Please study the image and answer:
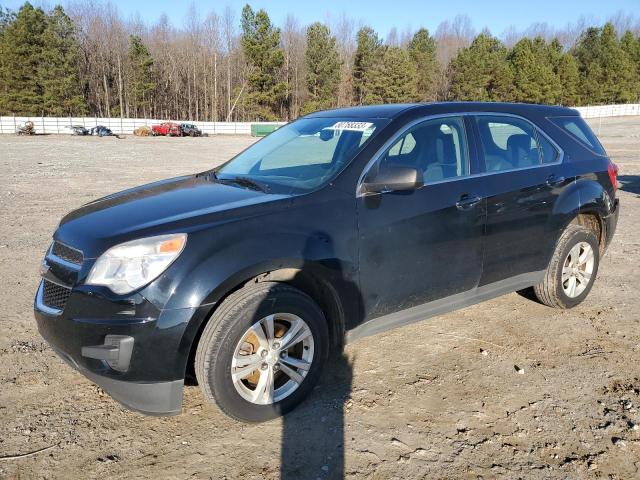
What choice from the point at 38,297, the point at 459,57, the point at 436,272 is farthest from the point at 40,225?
the point at 459,57

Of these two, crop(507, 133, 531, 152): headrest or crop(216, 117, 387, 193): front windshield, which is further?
crop(507, 133, 531, 152): headrest

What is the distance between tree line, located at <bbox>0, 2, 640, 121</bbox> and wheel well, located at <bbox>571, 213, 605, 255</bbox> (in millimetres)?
67036

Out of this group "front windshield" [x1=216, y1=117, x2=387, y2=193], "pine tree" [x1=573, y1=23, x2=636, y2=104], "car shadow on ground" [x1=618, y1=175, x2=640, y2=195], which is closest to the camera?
"front windshield" [x1=216, y1=117, x2=387, y2=193]

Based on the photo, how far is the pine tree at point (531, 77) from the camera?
79.3 metres

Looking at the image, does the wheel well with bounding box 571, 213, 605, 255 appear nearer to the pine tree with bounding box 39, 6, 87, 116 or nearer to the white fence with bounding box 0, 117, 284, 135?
the white fence with bounding box 0, 117, 284, 135

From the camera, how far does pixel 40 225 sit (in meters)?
8.40

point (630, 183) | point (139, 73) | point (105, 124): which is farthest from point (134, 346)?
point (139, 73)

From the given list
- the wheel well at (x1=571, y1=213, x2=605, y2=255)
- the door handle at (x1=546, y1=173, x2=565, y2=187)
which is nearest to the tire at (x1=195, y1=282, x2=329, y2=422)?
the door handle at (x1=546, y1=173, x2=565, y2=187)

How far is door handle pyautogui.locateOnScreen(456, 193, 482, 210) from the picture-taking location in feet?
12.3

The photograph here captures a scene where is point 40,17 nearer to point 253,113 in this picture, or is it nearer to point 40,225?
point 253,113

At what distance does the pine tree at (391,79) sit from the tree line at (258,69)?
5.6 inches

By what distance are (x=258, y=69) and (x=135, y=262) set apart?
70.6m

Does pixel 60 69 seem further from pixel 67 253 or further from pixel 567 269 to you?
pixel 567 269

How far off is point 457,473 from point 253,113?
238 feet
